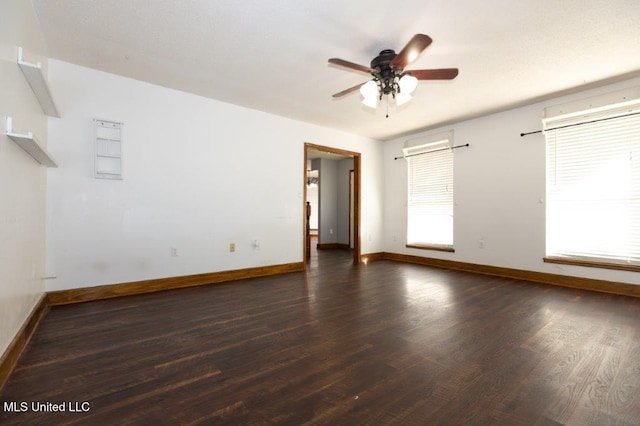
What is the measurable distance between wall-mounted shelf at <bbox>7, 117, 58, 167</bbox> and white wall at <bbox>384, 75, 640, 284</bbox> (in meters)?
5.41

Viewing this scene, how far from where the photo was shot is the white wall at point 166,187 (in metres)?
3.13

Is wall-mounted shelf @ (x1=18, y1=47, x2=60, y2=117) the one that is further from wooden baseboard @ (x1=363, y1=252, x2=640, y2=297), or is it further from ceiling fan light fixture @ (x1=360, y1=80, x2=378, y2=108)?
wooden baseboard @ (x1=363, y1=252, x2=640, y2=297)

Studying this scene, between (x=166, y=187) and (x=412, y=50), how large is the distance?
10.5 ft

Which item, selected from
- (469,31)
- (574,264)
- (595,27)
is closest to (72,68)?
(469,31)

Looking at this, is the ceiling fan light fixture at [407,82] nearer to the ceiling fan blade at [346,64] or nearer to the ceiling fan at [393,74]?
the ceiling fan at [393,74]

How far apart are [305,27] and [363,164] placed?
12.5ft

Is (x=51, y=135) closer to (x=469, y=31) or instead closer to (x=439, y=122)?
(x=469, y=31)

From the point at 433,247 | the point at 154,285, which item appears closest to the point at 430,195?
the point at 433,247

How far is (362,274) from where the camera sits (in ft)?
15.3

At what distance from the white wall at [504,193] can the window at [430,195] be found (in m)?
0.17

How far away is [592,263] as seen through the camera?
12.2 ft

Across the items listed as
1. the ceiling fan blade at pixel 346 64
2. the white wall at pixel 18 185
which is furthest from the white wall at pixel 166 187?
the ceiling fan blade at pixel 346 64

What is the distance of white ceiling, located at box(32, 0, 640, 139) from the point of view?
2240 millimetres

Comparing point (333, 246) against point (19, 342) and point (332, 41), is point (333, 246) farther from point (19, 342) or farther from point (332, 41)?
point (19, 342)
